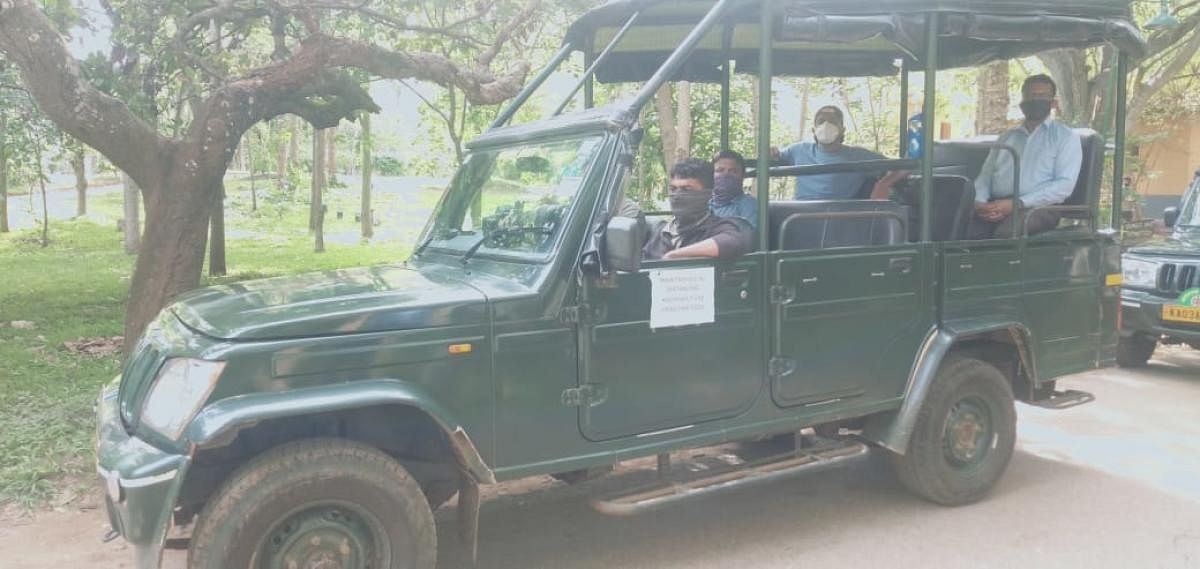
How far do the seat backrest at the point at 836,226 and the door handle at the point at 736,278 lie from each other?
559 millimetres

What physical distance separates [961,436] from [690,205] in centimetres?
210

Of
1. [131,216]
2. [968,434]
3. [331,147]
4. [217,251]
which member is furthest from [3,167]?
[968,434]

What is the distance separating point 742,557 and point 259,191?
38.3 m

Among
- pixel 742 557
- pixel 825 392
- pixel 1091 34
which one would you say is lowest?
pixel 742 557

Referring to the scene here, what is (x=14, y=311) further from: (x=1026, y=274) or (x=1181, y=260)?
(x=1181, y=260)

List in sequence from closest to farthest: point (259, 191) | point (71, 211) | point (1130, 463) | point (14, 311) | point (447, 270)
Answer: point (447, 270) < point (1130, 463) < point (14, 311) < point (71, 211) < point (259, 191)

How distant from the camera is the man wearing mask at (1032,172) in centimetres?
540

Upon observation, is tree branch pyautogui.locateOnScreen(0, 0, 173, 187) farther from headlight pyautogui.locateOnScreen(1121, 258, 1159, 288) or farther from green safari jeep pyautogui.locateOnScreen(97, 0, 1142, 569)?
headlight pyautogui.locateOnScreen(1121, 258, 1159, 288)

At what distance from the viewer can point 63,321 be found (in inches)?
419

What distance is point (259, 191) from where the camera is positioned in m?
38.9

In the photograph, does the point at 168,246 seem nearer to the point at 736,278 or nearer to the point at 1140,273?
the point at 736,278

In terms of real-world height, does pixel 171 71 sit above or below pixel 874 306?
above

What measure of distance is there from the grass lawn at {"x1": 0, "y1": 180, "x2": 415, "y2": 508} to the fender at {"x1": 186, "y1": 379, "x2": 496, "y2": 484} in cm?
275

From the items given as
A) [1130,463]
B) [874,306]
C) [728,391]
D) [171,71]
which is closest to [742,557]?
[728,391]
